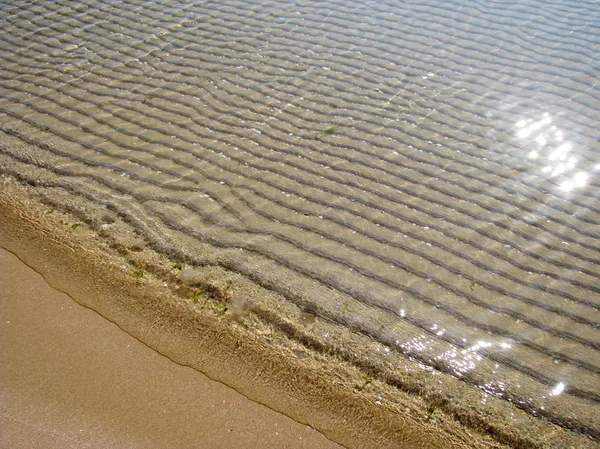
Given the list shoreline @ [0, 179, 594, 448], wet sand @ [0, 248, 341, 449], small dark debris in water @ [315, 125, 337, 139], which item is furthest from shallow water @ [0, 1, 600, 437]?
wet sand @ [0, 248, 341, 449]

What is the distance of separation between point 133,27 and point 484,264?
16.3 ft

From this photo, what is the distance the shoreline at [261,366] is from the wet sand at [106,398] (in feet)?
0.25

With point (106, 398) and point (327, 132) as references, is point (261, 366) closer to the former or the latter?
point (106, 398)

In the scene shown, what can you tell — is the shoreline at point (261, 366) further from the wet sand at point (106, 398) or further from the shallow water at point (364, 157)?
the shallow water at point (364, 157)

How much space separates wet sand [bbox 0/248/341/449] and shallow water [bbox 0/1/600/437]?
693mm

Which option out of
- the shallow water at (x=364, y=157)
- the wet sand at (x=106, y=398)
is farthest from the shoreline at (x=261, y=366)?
the shallow water at (x=364, y=157)

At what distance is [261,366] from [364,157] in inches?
82.5

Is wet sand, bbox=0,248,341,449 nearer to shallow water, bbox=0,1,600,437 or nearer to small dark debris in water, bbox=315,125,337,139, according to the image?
shallow water, bbox=0,1,600,437

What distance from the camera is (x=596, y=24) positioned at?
6.48 meters

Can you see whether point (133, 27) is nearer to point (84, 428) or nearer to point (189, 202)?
point (189, 202)

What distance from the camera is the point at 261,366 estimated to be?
2.97m

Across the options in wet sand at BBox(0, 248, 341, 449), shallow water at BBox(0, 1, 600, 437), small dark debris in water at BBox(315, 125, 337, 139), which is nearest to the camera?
wet sand at BBox(0, 248, 341, 449)

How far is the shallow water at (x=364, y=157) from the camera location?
3.25 m

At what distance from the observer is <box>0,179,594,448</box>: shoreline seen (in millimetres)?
2709
